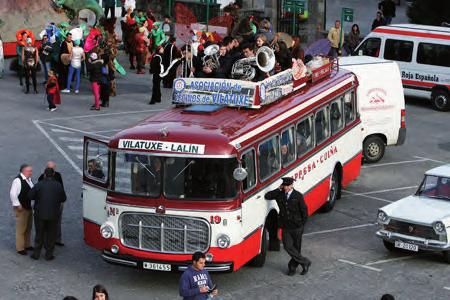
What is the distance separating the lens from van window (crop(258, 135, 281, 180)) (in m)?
18.6

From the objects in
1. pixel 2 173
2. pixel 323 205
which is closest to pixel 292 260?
pixel 323 205

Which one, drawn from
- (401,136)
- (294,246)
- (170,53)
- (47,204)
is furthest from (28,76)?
(294,246)

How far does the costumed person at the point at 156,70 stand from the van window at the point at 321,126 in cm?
1140

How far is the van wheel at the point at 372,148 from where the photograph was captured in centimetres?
2778

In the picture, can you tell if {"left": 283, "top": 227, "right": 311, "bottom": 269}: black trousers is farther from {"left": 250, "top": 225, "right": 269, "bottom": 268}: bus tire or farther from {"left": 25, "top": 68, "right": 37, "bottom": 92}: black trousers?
{"left": 25, "top": 68, "right": 37, "bottom": 92}: black trousers

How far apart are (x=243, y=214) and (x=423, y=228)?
143 inches

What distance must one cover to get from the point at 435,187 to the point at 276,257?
3450mm

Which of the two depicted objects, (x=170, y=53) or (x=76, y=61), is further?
(x=170, y=53)

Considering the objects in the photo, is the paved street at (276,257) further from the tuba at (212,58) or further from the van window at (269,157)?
the tuba at (212,58)

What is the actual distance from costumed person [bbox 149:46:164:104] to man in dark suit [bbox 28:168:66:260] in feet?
46.9

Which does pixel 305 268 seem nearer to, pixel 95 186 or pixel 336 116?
pixel 95 186

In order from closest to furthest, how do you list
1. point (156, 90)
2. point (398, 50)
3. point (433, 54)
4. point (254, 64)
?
point (254, 64) < point (156, 90) < point (433, 54) < point (398, 50)

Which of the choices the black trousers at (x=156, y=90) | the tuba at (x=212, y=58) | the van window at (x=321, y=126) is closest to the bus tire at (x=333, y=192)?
the van window at (x=321, y=126)

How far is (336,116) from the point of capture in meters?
23.3
